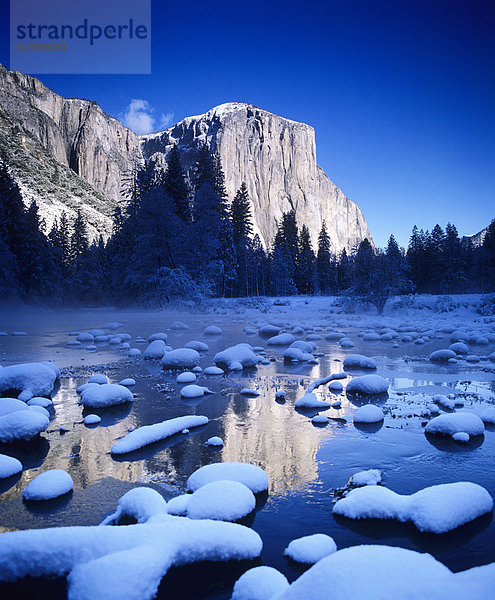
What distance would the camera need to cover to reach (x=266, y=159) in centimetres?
10800

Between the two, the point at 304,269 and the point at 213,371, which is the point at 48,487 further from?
the point at 304,269

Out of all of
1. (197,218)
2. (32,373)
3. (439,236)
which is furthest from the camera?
(439,236)

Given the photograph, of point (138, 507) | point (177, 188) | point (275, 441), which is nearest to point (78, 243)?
point (177, 188)

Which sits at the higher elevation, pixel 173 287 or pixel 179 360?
pixel 173 287

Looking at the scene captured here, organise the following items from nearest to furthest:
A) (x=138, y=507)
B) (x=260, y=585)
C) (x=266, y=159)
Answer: (x=260, y=585)
(x=138, y=507)
(x=266, y=159)

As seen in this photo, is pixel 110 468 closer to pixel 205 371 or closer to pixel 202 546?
pixel 202 546

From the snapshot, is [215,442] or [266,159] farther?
→ [266,159]

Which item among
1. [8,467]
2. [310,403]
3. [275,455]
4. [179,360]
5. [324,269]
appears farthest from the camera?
[324,269]

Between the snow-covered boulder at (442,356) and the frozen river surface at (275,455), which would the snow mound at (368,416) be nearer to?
the frozen river surface at (275,455)

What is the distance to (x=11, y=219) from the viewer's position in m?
26.0

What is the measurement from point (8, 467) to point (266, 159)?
11317 centimetres

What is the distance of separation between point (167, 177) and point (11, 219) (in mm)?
Answer: 11295

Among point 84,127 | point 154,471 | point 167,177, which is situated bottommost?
point 154,471

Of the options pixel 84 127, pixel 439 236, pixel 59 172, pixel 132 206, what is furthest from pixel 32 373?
pixel 84 127
